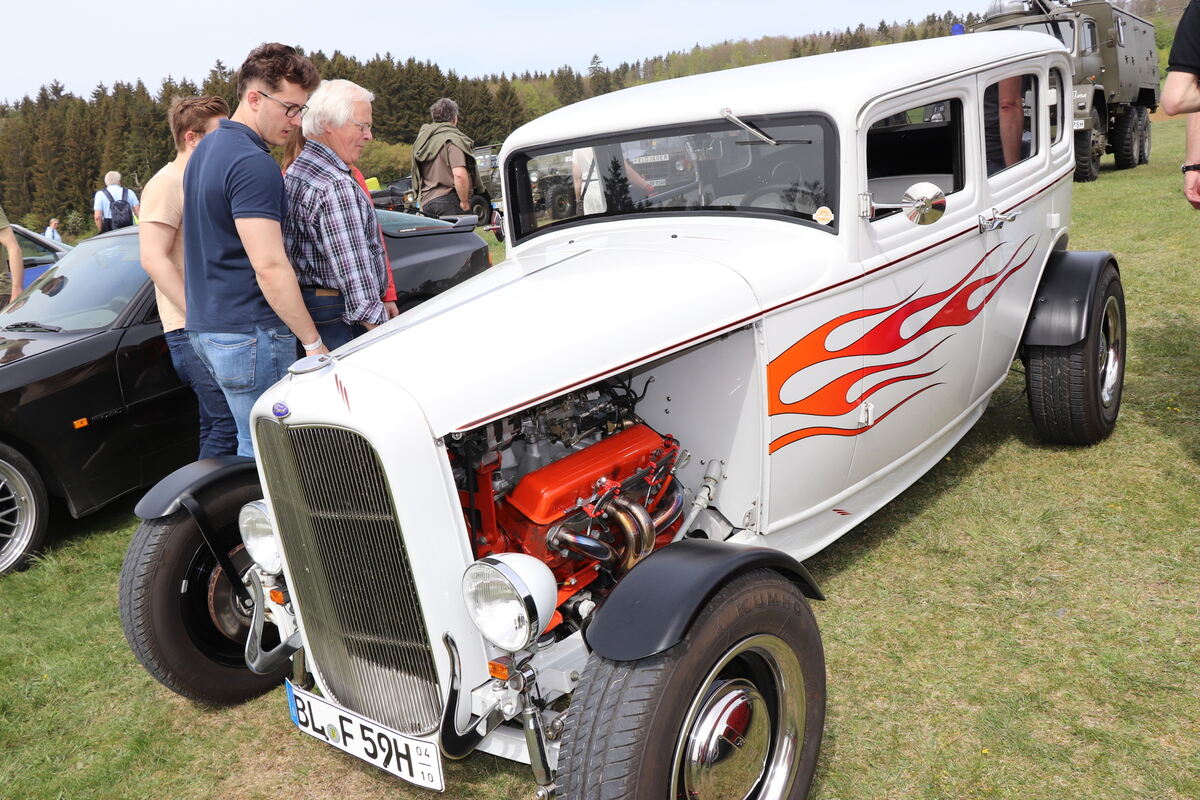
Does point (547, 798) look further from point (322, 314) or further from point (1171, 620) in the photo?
point (1171, 620)

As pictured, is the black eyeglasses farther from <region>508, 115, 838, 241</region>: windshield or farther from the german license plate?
the german license plate

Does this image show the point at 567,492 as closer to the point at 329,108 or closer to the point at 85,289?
the point at 329,108

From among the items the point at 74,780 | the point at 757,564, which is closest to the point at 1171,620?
the point at 757,564

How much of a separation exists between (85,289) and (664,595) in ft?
14.6

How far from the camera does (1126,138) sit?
15.4 metres

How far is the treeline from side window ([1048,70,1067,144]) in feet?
118

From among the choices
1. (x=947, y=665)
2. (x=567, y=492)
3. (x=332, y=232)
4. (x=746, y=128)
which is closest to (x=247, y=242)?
(x=332, y=232)

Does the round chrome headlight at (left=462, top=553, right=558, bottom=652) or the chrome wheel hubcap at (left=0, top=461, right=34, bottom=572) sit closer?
the round chrome headlight at (left=462, top=553, right=558, bottom=652)

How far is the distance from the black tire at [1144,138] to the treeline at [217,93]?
23.6m

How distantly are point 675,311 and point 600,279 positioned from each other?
0.29 m

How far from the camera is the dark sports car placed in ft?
14.7

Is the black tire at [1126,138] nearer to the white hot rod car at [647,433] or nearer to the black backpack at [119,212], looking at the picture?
the white hot rod car at [647,433]

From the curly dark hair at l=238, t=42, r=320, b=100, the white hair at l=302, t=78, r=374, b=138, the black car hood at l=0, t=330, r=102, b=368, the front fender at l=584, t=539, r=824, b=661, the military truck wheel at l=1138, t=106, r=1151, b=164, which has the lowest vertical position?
the military truck wheel at l=1138, t=106, r=1151, b=164

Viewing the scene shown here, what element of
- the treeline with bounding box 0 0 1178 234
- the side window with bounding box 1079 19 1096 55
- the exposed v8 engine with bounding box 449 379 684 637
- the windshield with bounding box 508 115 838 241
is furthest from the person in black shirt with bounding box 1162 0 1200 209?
the treeline with bounding box 0 0 1178 234
